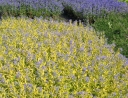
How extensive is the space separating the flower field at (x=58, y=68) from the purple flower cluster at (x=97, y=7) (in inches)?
102

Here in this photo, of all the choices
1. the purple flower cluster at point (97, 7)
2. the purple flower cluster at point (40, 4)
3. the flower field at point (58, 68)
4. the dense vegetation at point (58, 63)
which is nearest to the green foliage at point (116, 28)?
the dense vegetation at point (58, 63)

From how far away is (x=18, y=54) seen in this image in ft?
15.0

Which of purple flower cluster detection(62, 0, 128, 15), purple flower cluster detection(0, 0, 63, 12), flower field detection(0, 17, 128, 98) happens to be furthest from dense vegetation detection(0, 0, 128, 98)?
purple flower cluster detection(0, 0, 63, 12)

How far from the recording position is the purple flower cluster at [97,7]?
306 inches

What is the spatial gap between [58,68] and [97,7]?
3802 millimetres

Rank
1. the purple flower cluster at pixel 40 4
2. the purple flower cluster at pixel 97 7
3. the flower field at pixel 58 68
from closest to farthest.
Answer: the flower field at pixel 58 68, the purple flower cluster at pixel 97 7, the purple flower cluster at pixel 40 4

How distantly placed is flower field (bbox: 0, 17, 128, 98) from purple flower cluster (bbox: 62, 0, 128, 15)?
2.60 meters

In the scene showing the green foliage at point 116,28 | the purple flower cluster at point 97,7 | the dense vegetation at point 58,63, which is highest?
the dense vegetation at point 58,63

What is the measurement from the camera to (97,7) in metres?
7.84

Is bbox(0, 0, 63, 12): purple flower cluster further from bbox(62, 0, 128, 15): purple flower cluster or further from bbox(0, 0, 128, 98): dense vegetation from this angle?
bbox(0, 0, 128, 98): dense vegetation

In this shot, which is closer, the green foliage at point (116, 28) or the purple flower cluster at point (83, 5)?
the green foliage at point (116, 28)

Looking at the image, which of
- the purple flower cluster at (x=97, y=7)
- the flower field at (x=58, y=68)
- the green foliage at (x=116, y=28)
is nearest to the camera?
the flower field at (x=58, y=68)

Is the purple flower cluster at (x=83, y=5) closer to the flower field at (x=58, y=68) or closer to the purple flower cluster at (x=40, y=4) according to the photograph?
the purple flower cluster at (x=40, y=4)

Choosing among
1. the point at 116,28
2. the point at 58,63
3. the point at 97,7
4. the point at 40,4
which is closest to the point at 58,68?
the point at 58,63
